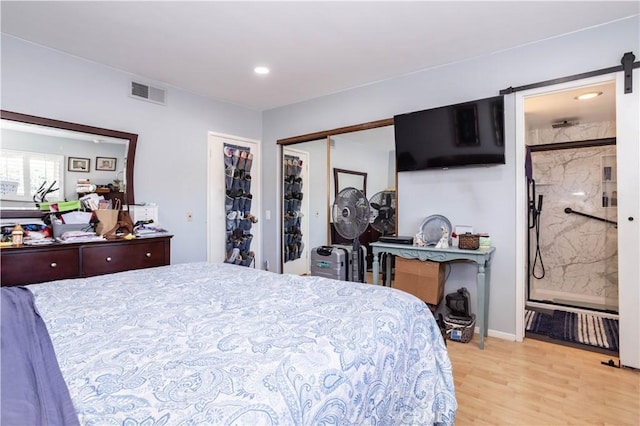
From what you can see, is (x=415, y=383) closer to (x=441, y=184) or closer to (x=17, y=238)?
(x=441, y=184)

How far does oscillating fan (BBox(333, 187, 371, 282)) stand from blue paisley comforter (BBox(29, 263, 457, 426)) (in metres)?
1.72

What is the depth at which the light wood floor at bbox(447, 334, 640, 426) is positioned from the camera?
1.80m

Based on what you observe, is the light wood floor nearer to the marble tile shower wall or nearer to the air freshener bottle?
the marble tile shower wall

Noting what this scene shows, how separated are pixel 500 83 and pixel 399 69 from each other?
0.91 m

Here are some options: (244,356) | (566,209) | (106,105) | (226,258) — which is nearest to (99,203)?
(106,105)

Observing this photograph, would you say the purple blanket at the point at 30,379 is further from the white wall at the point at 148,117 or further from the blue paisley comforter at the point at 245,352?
the white wall at the point at 148,117

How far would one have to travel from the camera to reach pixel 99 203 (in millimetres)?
3029

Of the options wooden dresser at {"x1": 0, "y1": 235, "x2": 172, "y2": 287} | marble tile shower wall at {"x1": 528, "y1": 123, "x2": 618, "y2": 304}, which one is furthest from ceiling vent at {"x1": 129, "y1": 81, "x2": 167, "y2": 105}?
marble tile shower wall at {"x1": 528, "y1": 123, "x2": 618, "y2": 304}

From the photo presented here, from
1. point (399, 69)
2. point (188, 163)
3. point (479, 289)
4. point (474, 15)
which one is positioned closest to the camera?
point (474, 15)

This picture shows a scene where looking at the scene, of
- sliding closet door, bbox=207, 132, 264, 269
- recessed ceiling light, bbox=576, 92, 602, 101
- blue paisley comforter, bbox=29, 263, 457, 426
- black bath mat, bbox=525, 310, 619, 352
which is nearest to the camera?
blue paisley comforter, bbox=29, 263, 457, 426

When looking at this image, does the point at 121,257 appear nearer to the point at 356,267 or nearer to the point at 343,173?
the point at 356,267

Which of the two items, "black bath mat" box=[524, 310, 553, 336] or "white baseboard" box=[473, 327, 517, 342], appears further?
"black bath mat" box=[524, 310, 553, 336]

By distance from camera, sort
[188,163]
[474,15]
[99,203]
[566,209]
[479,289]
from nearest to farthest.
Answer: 1. [474,15]
2. [479,289]
3. [99,203]
4. [188,163]
5. [566,209]

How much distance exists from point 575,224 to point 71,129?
5.57 m
